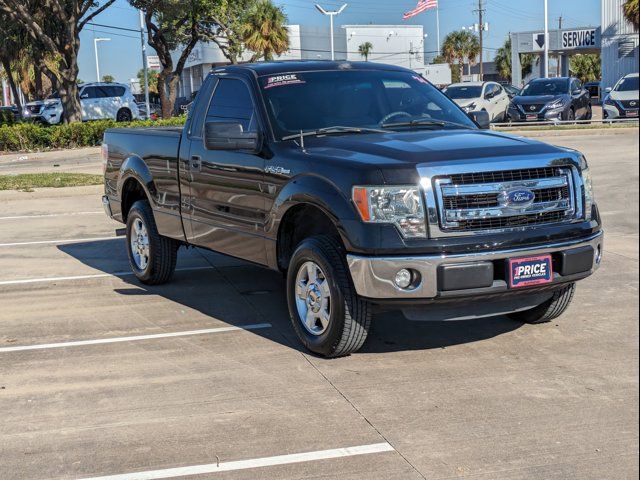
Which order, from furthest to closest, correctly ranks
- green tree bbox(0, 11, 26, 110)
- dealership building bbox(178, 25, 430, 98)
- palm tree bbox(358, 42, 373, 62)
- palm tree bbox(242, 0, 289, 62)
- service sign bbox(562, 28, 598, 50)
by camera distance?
1. palm tree bbox(358, 42, 373, 62)
2. dealership building bbox(178, 25, 430, 98)
3. palm tree bbox(242, 0, 289, 62)
4. service sign bbox(562, 28, 598, 50)
5. green tree bbox(0, 11, 26, 110)

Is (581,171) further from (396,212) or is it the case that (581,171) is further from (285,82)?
(285,82)

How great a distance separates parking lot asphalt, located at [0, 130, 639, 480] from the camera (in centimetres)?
452

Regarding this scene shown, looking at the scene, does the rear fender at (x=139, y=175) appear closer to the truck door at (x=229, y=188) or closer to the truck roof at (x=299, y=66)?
the truck door at (x=229, y=188)

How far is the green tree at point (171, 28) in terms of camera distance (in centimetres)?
3073

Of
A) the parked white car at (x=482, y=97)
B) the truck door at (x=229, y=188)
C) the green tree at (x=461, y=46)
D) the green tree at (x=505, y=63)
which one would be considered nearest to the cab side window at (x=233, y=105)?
the truck door at (x=229, y=188)

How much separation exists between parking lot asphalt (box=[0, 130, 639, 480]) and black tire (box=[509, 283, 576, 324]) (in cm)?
9

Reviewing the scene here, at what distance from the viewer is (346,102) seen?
7086 mm

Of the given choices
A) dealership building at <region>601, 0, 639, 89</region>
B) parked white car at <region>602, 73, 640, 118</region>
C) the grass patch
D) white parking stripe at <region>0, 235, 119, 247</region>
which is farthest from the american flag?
white parking stripe at <region>0, 235, 119, 247</region>

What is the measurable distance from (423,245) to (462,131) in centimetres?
154

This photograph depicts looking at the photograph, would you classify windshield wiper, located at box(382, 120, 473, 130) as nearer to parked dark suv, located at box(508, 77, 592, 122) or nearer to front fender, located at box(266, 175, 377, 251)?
front fender, located at box(266, 175, 377, 251)

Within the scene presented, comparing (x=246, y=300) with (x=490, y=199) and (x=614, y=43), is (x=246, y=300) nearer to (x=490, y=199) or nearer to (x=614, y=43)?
(x=490, y=199)

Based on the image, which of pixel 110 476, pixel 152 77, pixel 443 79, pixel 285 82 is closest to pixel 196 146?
pixel 285 82

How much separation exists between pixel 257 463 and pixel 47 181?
46.6 feet

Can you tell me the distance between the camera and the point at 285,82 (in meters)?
7.14
